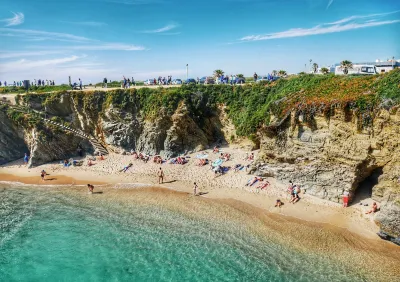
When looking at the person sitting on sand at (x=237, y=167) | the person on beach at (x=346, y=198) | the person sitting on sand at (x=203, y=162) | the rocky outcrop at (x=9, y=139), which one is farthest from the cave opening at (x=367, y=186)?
the rocky outcrop at (x=9, y=139)

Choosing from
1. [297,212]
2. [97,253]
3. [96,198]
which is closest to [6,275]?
[97,253]

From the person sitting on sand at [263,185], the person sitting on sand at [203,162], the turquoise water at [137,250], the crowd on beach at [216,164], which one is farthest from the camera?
the person sitting on sand at [203,162]

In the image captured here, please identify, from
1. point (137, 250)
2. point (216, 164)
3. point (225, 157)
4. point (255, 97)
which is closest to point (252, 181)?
point (216, 164)

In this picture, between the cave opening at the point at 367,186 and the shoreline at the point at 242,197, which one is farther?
the cave opening at the point at 367,186

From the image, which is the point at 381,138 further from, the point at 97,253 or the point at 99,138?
the point at 99,138

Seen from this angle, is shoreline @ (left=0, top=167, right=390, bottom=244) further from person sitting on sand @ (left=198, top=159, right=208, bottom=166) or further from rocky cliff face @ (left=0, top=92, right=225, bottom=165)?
rocky cliff face @ (left=0, top=92, right=225, bottom=165)

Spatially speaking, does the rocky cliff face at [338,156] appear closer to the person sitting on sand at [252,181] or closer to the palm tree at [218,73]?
the person sitting on sand at [252,181]
